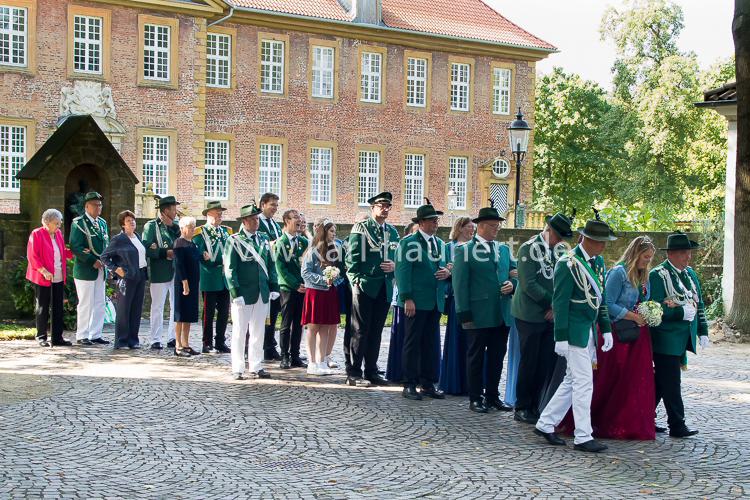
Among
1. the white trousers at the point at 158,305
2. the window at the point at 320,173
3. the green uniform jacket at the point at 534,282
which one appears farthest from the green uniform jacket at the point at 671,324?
the window at the point at 320,173

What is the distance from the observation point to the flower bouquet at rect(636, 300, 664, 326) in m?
9.30

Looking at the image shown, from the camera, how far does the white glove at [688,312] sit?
A: 9.56 m

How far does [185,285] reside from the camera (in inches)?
552

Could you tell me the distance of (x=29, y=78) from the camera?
3566 centimetres

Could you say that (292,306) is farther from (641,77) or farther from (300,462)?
(641,77)

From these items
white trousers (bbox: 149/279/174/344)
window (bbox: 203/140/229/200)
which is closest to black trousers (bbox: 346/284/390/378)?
white trousers (bbox: 149/279/174/344)

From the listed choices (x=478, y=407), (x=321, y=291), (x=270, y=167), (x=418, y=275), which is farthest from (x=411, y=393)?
(x=270, y=167)

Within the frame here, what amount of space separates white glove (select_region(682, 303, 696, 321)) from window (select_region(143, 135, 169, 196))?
99.2 ft

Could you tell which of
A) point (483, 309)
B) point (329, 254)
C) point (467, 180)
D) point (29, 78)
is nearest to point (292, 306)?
point (329, 254)

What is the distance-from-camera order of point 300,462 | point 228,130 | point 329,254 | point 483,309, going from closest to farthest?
point 300,462, point 483,309, point 329,254, point 228,130

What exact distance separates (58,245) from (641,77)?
153 ft

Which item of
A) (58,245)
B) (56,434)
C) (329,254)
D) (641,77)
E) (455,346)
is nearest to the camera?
(56,434)

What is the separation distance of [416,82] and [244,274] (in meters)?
33.7

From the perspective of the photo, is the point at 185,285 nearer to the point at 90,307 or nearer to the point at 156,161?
the point at 90,307
